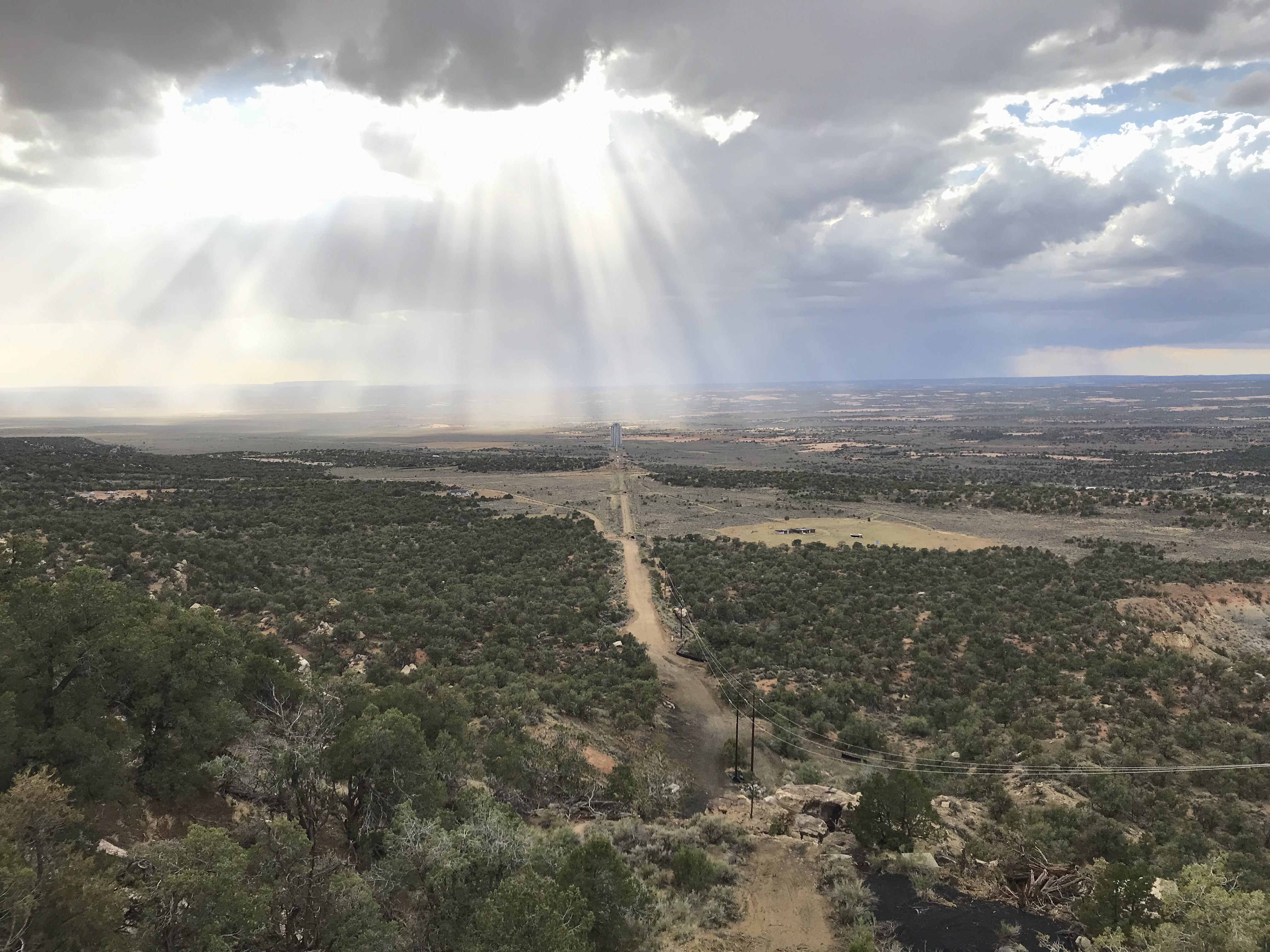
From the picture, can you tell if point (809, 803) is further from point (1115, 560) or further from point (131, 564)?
point (1115, 560)

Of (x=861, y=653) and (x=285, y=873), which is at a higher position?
(x=285, y=873)

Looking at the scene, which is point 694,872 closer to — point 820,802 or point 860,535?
point 820,802

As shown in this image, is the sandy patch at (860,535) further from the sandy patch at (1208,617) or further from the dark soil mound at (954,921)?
the dark soil mound at (954,921)

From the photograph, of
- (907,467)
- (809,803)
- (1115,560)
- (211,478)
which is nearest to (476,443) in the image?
(211,478)

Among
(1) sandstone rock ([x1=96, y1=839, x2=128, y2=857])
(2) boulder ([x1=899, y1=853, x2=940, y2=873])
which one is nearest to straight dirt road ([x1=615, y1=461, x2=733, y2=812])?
(2) boulder ([x1=899, y1=853, x2=940, y2=873])

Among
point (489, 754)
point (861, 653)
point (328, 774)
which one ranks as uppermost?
point (328, 774)

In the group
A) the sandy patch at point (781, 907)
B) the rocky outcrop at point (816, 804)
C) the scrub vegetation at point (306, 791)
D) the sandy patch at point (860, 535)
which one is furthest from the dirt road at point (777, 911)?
the sandy patch at point (860, 535)

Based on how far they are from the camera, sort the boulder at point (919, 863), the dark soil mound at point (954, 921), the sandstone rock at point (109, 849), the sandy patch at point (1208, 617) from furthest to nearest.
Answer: the sandy patch at point (1208, 617)
the boulder at point (919, 863)
the dark soil mound at point (954, 921)
the sandstone rock at point (109, 849)
